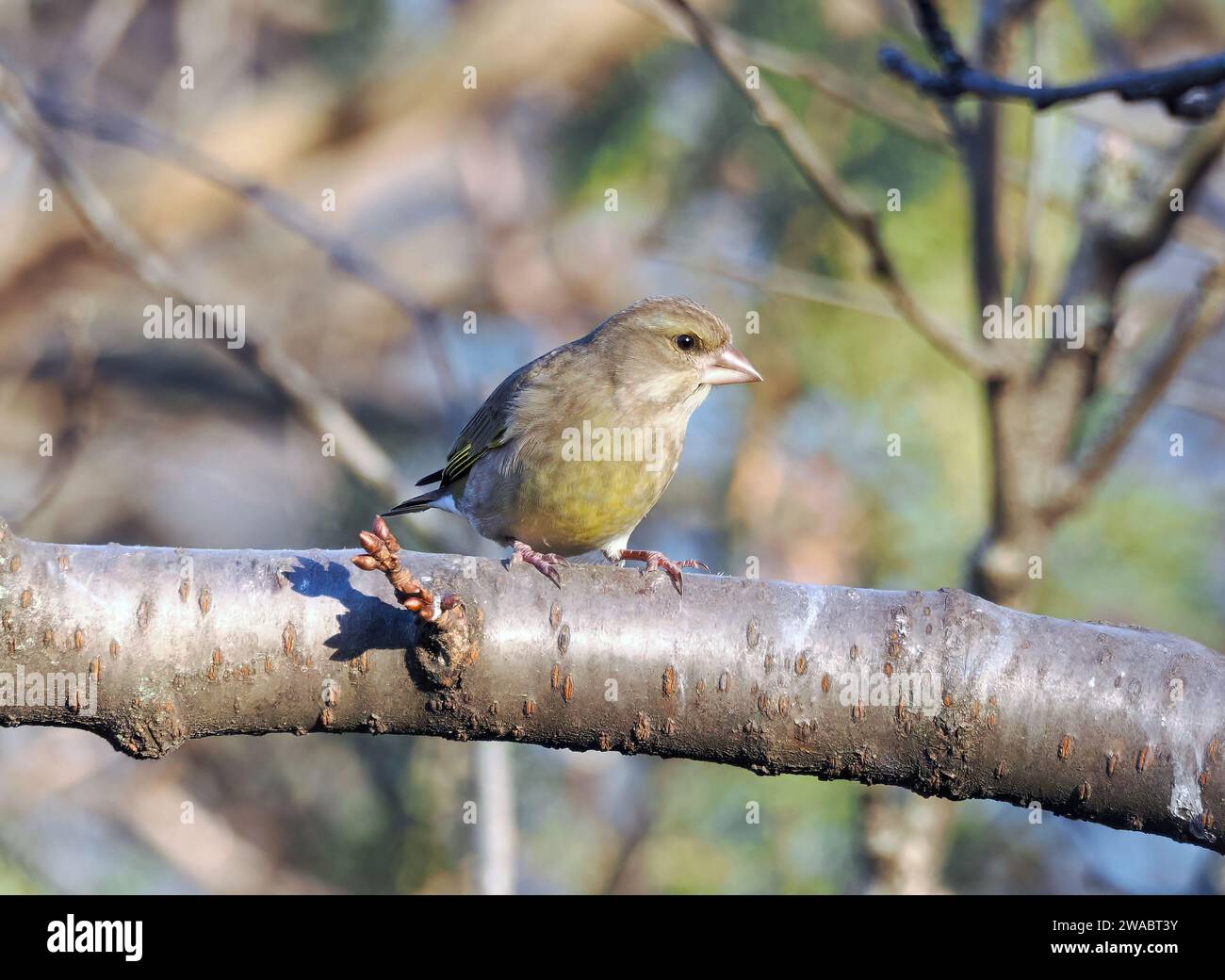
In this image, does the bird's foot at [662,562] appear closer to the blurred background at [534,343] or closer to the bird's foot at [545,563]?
the bird's foot at [545,563]

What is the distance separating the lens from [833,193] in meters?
4.55

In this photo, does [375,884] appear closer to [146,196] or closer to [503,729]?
[503,729]

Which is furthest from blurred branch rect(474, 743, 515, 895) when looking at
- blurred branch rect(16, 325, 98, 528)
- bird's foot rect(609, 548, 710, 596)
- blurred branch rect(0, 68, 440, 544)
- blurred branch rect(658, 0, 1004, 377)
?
blurred branch rect(658, 0, 1004, 377)

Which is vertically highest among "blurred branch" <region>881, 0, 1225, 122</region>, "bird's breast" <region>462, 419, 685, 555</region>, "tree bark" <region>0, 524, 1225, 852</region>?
"blurred branch" <region>881, 0, 1225, 122</region>

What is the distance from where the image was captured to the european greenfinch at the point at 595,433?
4.67 m

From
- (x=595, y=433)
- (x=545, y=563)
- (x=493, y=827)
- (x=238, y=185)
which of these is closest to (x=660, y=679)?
(x=545, y=563)

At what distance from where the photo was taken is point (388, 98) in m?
8.79

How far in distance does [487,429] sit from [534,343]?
3334 millimetres

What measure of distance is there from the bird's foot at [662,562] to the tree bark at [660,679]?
22 cm

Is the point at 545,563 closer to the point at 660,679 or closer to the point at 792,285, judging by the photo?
the point at 660,679

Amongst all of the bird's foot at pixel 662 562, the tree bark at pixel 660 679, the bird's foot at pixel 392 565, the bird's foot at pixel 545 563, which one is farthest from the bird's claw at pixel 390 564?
the bird's foot at pixel 662 562

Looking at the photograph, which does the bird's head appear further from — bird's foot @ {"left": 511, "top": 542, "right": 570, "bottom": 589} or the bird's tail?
bird's foot @ {"left": 511, "top": 542, "right": 570, "bottom": 589}

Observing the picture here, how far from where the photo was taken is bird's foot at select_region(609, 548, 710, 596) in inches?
137

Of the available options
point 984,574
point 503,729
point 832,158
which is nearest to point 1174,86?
point 503,729
